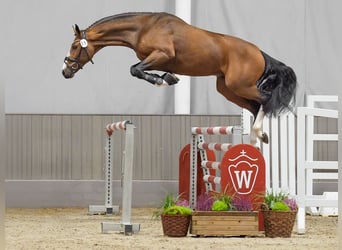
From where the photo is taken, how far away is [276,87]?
163 inches

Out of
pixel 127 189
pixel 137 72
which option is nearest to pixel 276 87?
pixel 137 72

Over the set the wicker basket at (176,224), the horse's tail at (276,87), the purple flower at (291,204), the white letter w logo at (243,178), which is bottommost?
the wicker basket at (176,224)

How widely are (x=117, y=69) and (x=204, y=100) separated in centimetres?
85

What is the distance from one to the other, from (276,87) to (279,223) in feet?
2.52

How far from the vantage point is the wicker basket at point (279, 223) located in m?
3.97

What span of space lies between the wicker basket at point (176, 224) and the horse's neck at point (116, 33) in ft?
3.13

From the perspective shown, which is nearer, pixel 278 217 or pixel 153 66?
pixel 153 66

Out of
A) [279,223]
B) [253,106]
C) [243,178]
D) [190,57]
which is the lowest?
[279,223]

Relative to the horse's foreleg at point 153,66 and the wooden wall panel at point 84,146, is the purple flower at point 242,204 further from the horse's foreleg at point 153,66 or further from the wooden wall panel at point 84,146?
the wooden wall panel at point 84,146

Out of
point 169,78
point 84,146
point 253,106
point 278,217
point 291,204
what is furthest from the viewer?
point 84,146

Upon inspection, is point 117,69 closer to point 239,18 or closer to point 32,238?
point 239,18

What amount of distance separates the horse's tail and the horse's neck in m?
0.79

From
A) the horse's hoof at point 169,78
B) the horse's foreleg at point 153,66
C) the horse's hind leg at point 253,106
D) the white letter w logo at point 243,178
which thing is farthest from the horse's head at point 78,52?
the white letter w logo at point 243,178

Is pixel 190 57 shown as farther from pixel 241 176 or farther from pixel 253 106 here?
pixel 241 176
